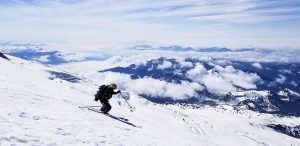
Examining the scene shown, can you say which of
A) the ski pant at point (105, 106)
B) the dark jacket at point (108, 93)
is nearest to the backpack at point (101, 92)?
the dark jacket at point (108, 93)

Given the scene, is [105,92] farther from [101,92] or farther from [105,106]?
[105,106]

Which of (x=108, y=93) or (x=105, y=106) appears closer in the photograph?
(x=108, y=93)

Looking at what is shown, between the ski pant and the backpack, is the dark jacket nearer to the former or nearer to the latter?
the backpack

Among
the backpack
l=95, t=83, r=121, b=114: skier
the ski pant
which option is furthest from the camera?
the ski pant

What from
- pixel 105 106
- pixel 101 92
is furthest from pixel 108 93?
pixel 105 106

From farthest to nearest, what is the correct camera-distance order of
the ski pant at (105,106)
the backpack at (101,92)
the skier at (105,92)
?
the ski pant at (105,106) → the backpack at (101,92) → the skier at (105,92)

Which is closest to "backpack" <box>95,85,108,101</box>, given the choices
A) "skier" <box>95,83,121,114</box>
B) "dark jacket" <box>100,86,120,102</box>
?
"skier" <box>95,83,121,114</box>

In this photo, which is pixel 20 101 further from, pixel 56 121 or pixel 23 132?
pixel 23 132

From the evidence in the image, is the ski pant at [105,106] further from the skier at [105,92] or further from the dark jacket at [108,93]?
the dark jacket at [108,93]

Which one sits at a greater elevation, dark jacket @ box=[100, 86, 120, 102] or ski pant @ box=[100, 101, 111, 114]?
dark jacket @ box=[100, 86, 120, 102]

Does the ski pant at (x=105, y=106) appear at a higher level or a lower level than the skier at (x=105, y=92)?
lower

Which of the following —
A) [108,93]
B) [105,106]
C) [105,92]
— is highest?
[105,92]

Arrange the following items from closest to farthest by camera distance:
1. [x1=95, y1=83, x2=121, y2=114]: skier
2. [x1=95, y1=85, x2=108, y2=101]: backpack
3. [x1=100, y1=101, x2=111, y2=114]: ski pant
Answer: [x1=95, y1=83, x2=121, y2=114]: skier < [x1=95, y1=85, x2=108, y2=101]: backpack < [x1=100, y1=101, x2=111, y2=114]: ski pant

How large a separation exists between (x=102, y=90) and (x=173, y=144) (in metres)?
9.74
